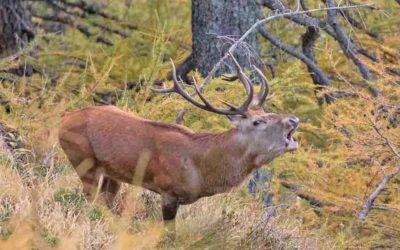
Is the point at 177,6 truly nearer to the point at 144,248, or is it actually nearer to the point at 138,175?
the point at 138,175

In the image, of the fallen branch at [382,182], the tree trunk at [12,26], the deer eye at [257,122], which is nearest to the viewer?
the deer eye at [257,122]

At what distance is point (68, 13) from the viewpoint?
48.7 ft

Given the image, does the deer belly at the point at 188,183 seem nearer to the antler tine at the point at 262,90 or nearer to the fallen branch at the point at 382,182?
the antler tine at the point at 262,90

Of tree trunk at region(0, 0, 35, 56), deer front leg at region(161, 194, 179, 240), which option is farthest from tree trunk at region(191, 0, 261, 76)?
deer front leg at region(161, 194, 179, 240)

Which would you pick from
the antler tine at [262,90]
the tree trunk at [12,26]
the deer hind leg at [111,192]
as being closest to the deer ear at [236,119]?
the antler tine at [262,90]

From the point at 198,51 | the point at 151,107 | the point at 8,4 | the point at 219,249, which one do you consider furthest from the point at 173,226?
the point at 8,4

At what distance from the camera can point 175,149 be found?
7.96m

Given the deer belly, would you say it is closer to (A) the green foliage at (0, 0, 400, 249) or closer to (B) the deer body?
(B) the deer body

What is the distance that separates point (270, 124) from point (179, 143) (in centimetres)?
66

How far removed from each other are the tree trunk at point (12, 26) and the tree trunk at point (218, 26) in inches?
105

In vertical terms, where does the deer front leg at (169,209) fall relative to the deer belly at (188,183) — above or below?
below

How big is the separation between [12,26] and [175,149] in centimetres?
590

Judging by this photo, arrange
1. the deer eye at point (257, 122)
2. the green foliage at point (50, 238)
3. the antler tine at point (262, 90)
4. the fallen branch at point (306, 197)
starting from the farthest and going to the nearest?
1. the fallen branch at point (306, 197)
2. the antler tine at point (262, 90)
3. the deer eye at point (257, 122)
4. the green foliage at point (50, 238)

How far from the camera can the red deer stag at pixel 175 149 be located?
7.86m
